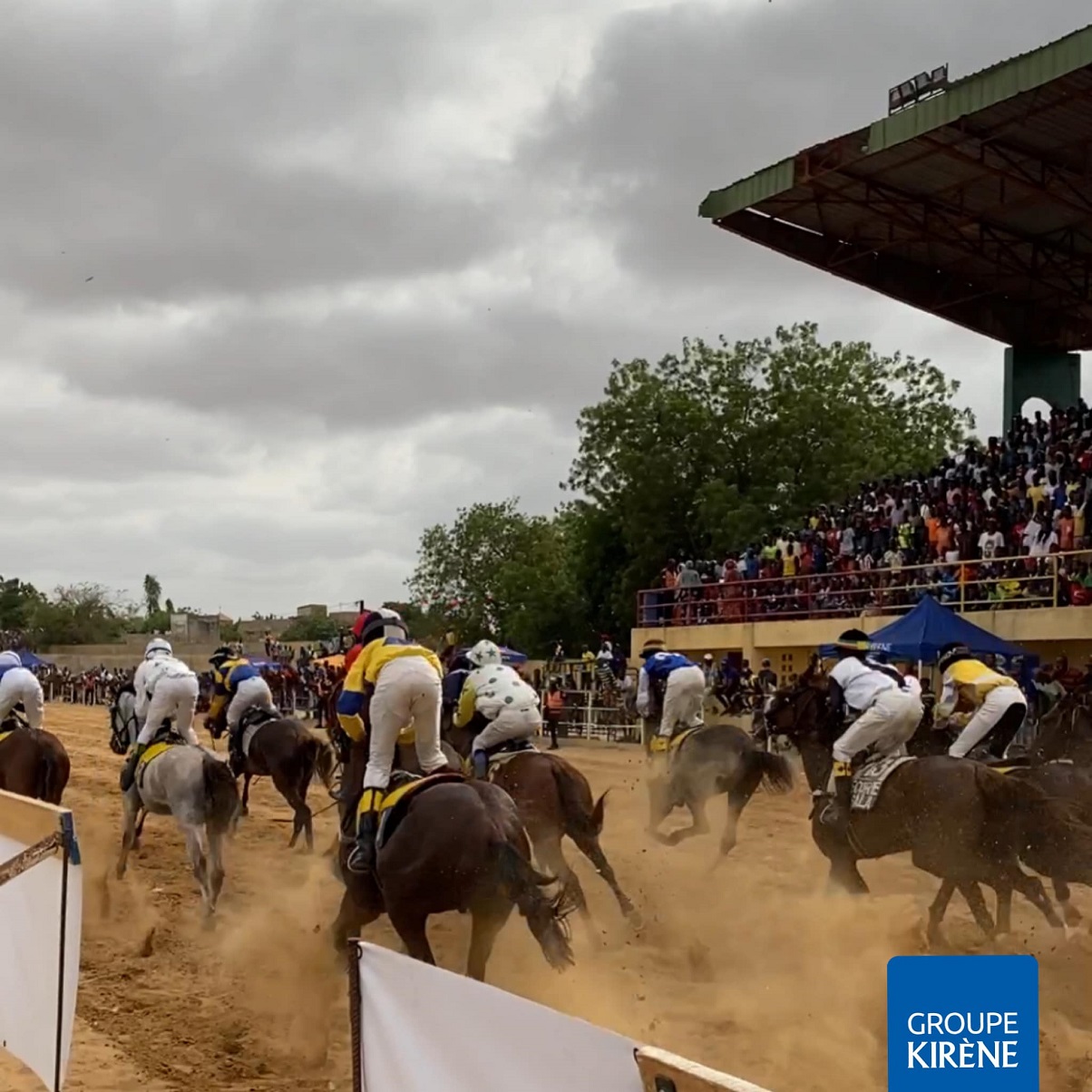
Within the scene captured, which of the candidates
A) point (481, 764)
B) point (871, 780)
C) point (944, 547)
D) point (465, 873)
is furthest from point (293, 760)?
Result: point (944, 547)

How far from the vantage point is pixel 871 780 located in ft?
31.0

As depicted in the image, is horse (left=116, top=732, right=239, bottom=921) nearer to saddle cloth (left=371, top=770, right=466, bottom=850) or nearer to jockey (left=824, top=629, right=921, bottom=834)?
saddle cloth (left=371, top=770, right=466, bottom=850)

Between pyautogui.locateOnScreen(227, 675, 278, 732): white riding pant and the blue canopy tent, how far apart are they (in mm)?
7893

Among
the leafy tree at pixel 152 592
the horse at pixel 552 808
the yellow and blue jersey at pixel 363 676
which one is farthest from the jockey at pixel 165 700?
the leafy tree at pixel 152 592

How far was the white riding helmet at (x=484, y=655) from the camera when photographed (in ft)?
35.7

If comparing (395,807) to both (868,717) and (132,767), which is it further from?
(132,767)

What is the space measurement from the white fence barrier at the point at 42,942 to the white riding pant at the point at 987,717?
724 cm

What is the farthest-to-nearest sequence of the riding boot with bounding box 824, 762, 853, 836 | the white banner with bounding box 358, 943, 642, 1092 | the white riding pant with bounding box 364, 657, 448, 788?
1. the riding boot with bounding box 824, 762, 853, 836
2. the white riding pant with bounding box 364, 657, 448, 788
3. the white banner with bounding box 358, 943, 642, 1092

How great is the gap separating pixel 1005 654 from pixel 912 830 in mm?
10518

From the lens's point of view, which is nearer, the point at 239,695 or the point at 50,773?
the point at 50,773

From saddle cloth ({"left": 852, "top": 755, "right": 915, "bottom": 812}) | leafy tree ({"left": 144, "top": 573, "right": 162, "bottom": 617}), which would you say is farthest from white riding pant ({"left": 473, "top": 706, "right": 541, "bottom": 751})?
leafy tree ({"left": 144, "top": 573, "right": 162, "bottom": 617})

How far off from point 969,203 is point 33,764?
20.2 meters

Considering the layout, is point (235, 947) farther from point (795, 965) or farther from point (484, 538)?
point (484, 538)

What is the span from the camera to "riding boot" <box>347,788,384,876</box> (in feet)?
22.8
